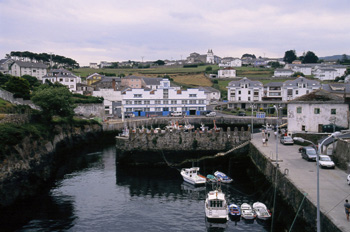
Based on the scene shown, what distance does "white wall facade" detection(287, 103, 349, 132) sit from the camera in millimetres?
45844

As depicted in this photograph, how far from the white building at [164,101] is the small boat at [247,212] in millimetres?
62484

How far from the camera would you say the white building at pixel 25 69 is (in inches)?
4523

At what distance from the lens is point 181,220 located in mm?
27297

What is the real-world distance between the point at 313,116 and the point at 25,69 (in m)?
106

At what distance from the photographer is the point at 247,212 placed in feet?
89.8

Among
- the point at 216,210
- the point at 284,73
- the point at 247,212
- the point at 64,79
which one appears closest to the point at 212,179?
the point at 247,212

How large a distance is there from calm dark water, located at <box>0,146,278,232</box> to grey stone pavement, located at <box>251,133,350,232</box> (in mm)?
4615

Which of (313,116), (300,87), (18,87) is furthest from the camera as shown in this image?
(300,87)

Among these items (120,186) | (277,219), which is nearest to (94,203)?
(120,186)

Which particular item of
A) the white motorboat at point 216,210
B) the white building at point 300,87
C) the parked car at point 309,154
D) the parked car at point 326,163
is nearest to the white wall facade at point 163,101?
the white building at point 300,87

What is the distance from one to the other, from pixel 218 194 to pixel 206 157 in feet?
54.1

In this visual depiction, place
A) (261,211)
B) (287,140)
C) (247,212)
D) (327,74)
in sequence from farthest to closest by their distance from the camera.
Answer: (327,74) < (287,140) < (247,212) < (261,211)

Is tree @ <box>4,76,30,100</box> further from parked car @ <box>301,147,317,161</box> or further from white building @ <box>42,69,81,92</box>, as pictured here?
parked car @ <box>301,147,317,161</box>

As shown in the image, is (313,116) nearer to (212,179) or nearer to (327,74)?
(212,179)
